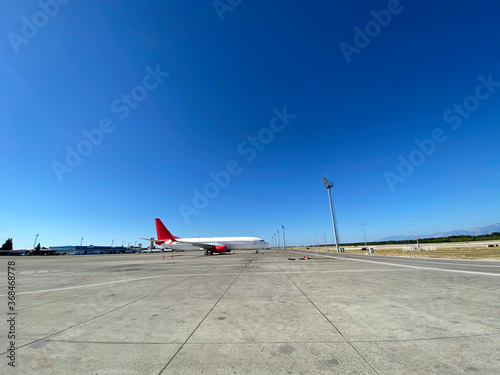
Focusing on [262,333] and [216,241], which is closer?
[262,333]

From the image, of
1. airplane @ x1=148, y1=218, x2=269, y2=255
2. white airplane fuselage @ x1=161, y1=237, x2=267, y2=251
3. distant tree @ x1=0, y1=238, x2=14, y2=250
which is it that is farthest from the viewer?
distant tree @ x1=0, y1=238, x2=14, y2=250

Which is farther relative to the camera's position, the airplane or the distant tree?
the distant tree

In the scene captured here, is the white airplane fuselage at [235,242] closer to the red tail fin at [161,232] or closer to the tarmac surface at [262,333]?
the red tail fin at [161,232]

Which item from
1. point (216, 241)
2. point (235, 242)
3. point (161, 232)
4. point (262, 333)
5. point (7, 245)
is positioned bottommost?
point (262, 333)

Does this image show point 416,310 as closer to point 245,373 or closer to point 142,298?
point 245,373

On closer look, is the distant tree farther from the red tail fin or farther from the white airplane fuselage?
the red tail fin

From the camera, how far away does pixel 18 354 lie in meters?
3.71

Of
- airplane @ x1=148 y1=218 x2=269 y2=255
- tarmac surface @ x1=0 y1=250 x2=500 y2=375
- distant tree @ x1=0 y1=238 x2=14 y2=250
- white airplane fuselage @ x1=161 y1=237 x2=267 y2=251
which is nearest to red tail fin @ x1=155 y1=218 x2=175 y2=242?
airplane @ x1=148 y1=218 x2=269 y2=255

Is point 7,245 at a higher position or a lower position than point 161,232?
higher

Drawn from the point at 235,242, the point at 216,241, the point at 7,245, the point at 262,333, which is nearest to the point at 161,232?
the point at 216,241

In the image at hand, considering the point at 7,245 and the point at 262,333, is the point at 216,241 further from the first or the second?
the point at 7,245

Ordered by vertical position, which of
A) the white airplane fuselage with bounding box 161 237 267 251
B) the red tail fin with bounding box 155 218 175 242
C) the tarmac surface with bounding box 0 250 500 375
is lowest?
the tarmac surface with bounding box 0 250 500 375

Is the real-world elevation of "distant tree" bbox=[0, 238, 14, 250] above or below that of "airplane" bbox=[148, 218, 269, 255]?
above

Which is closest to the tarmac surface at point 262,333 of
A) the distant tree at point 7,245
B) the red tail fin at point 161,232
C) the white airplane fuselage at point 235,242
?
the red tail fin at point 161,232
